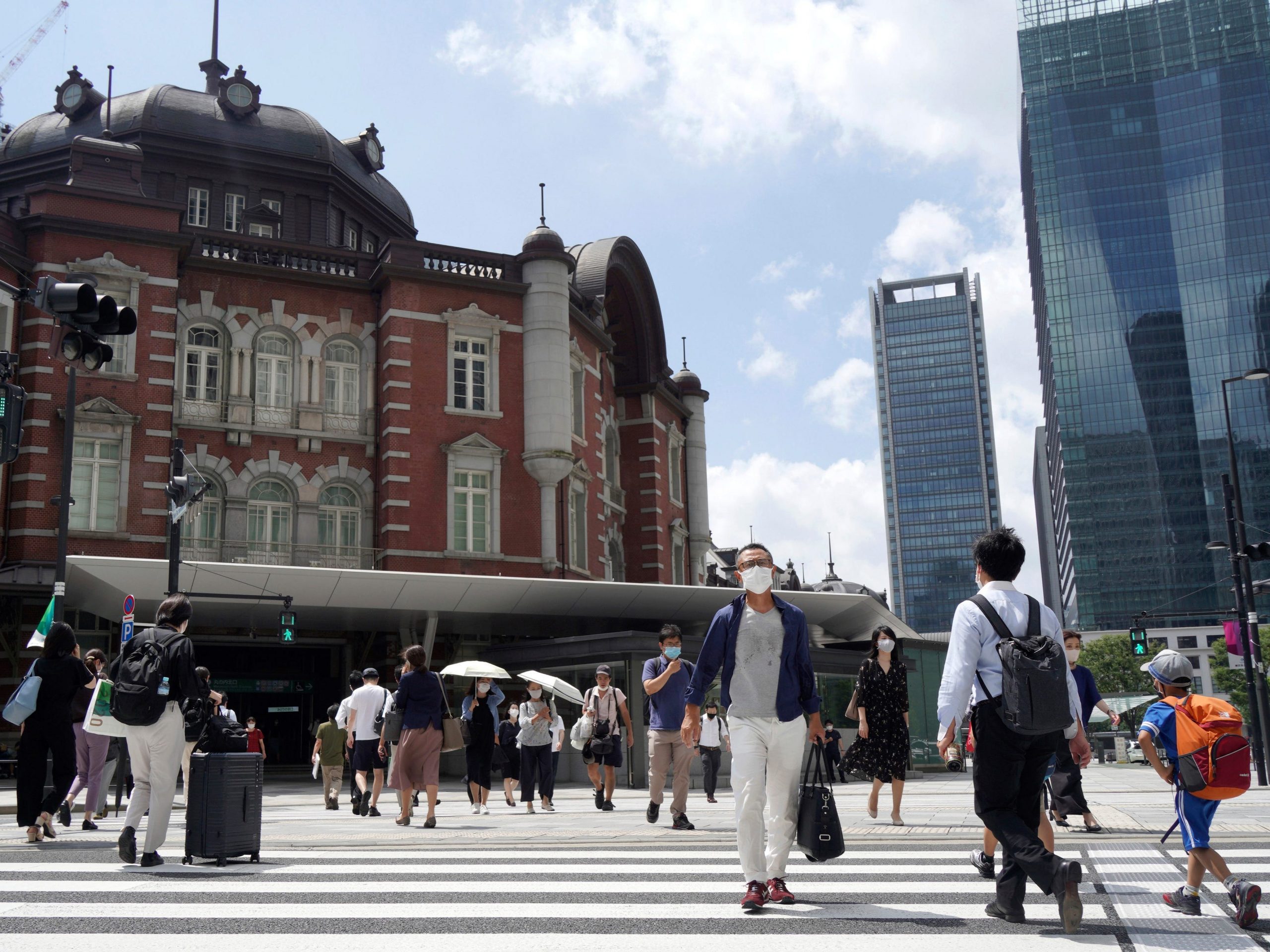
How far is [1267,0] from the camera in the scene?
125062 millimetres

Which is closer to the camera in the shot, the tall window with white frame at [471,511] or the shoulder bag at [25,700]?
the shoulder bag at [25,700]

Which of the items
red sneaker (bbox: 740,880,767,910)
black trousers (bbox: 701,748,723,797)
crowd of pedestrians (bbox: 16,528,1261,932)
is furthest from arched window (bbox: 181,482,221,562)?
red sneaker (bbox: 740,880,767,910)

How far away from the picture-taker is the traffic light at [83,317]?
9.38 m

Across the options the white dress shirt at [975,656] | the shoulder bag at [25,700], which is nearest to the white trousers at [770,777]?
the white dress shirt at [975,656]

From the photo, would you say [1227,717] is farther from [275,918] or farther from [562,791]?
[562,791]

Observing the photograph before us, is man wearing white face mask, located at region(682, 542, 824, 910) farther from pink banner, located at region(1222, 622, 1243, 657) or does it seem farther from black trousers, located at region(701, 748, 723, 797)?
pink banner, located at region(1222, 622, 1243, 657)

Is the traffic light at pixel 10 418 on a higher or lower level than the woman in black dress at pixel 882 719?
higher

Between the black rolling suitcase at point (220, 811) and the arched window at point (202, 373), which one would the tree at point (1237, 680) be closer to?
the arched window at point (202, 373)

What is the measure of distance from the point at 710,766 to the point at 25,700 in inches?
Answer: 387

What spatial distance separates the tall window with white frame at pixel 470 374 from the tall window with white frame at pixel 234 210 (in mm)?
8654

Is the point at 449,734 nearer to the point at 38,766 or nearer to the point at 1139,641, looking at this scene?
the point at 38,766

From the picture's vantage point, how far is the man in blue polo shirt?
11109 millimetres

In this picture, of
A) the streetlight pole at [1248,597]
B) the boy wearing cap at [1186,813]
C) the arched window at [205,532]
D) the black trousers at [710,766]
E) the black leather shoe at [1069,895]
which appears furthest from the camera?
the arched window at [205,532]

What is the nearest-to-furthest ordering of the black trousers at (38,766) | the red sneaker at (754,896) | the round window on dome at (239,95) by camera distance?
the red sneaker at (754,896) → the black trousers at (38,766) → the round window on dome at (239,95)
